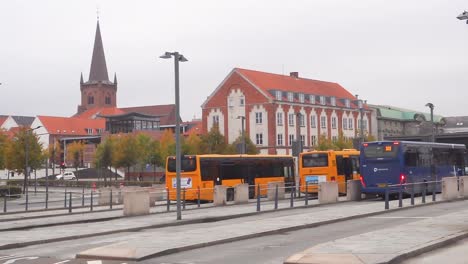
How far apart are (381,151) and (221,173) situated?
9.34 metres

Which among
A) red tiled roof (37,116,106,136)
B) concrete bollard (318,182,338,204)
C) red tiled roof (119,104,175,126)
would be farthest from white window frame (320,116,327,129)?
red tiled roof (119,104,175,126)

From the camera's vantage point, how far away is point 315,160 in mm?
38969

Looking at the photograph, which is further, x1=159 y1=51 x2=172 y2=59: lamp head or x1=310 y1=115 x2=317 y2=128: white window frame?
x1=310 y1=115 x2=317 y2=128: white window frame

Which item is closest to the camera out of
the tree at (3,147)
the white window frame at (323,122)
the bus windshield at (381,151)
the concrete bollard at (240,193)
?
the bus windshield at (381,151)

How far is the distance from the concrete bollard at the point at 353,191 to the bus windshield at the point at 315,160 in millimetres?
4229

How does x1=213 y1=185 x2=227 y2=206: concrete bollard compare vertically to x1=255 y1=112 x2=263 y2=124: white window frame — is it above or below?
below

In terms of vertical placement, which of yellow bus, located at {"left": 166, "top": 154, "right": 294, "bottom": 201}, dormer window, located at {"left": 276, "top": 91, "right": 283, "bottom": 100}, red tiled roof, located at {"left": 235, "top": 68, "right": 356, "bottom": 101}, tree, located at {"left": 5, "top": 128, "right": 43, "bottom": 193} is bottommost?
yellow bus, located at {"left": 166, "top": 154, "right": 294, "bottom": 201}

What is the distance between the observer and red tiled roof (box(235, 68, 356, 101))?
318 feet

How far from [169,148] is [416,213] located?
65295 mm

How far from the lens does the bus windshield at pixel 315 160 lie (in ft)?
127

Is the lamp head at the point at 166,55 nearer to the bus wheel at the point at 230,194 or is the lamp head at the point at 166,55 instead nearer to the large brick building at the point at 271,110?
the bus wheel at the point at 230,194

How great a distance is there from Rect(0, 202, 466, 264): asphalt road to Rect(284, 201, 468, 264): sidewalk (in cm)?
97

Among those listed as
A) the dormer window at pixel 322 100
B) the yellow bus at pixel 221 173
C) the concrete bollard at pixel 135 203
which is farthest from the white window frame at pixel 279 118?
the concrete bollard at pixel 135 203

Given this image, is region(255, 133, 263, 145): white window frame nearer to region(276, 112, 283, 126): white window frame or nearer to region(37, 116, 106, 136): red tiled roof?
region(276, 112, 283, 126): white window frame
